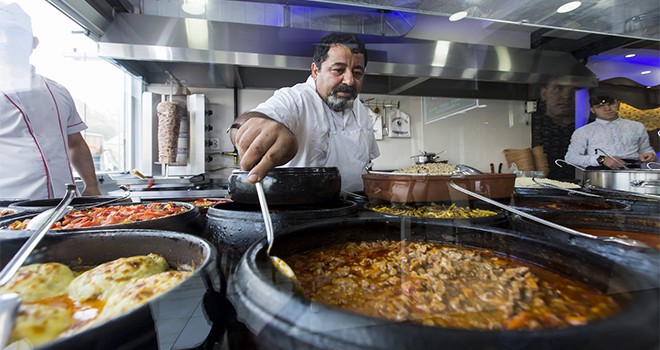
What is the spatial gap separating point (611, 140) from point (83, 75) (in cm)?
251

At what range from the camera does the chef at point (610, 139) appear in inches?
42.3

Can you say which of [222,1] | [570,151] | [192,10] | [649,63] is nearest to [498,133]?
[570,151]

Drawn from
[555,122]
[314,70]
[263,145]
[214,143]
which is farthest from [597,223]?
[214,143]

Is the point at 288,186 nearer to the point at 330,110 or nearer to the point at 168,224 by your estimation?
the point at 168,224

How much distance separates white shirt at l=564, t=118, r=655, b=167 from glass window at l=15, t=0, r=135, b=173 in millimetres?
1879

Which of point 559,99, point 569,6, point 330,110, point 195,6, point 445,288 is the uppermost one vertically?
point 195,6

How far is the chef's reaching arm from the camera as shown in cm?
218

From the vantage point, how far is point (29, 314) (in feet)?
1.14

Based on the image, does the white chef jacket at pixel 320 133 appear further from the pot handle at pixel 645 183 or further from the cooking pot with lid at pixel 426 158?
the pot handle at pixel 645 183

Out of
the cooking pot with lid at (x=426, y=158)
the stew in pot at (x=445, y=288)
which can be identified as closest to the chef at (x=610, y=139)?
the cooking pot with lid at (x=426, y=158)

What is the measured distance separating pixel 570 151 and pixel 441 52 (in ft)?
5.49

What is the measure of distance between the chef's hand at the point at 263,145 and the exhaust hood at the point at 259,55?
4.89 feet

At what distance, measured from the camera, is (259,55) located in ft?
8.63

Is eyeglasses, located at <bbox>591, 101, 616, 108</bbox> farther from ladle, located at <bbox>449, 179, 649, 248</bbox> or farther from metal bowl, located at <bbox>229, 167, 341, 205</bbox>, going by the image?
metal bowl, located at <bbox>229, 167, 341, 205</bbox>
